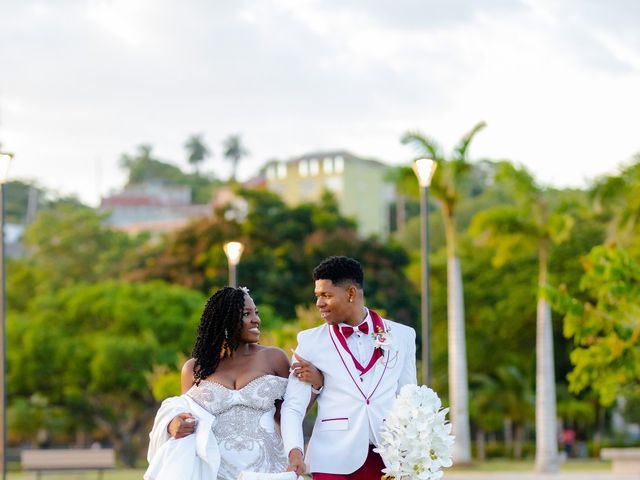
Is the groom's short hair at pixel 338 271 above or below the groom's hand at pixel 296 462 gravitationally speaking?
above

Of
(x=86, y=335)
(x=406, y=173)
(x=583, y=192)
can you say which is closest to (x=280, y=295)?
(x=86, y=335)

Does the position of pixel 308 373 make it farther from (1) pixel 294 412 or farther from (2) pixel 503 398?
(2) pixel 503 398

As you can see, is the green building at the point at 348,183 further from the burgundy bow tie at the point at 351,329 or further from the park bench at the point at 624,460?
the burgundy bow tie at the point at 351,329

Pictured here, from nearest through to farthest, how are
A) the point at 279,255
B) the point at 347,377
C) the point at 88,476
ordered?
1. the point at 347,377
2. the point at 88,476
3. the point at 279,255

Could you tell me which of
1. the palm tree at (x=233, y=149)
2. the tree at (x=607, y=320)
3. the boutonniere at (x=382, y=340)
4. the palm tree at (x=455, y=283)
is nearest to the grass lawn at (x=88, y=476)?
the palm tree at (x=455, y=283)

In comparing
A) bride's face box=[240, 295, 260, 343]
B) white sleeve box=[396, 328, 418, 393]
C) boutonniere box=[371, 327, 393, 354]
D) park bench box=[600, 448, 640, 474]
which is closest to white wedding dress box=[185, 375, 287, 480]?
bride's face box=[240, 295, 260, 343]

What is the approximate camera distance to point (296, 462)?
701 centimetres

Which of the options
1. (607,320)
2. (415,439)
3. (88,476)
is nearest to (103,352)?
(88,476)

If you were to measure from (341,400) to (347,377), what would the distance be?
0.13m

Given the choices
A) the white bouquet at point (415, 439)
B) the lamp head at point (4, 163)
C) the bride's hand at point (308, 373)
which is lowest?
the white bouquet at point (415, 439)

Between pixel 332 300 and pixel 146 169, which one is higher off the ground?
pixel 146 169

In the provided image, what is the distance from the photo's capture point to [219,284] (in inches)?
2153

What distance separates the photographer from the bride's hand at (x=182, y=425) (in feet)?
23.3

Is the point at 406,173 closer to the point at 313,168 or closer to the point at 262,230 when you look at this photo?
the point at 262,230
